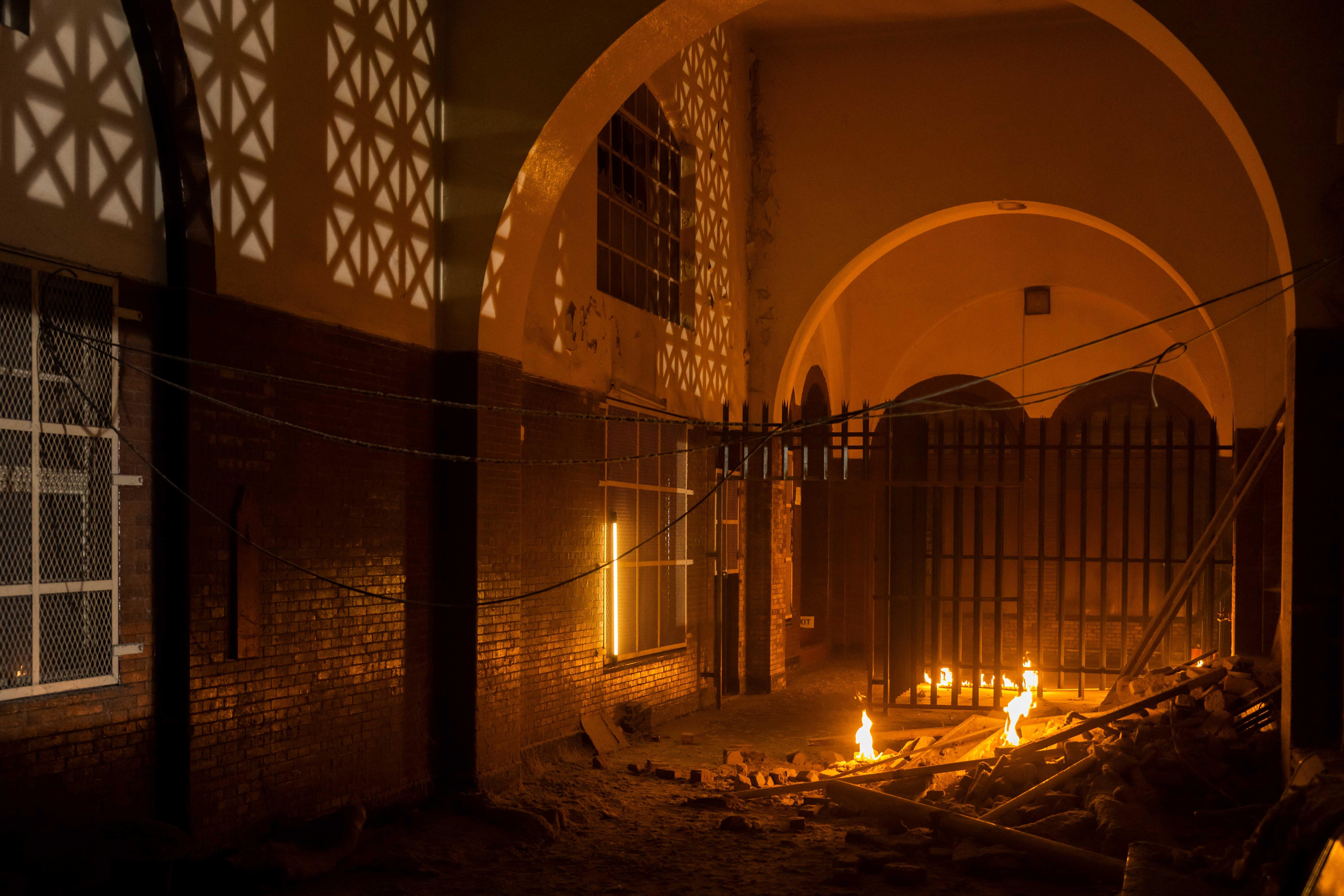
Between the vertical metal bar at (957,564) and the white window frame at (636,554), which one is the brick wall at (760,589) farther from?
the vertical metal bar at (957,564)

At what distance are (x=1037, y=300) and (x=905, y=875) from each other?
11.5 meters

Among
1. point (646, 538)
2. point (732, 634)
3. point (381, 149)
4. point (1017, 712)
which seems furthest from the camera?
point (732, 634)

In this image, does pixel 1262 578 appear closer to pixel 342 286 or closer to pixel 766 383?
pixel 766 383

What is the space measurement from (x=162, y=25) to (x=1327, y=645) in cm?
671

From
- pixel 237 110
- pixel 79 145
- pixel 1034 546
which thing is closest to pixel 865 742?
pixel 237 110

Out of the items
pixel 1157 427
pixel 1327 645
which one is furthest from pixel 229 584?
pixel 1157 427

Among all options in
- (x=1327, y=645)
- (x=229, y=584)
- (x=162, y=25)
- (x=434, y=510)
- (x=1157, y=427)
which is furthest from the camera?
(x=1157, y=427)

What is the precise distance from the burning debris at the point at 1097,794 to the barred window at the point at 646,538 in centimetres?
176

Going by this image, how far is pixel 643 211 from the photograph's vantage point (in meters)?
10.6

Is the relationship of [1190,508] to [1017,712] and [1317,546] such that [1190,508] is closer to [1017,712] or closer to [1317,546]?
[1017,712]

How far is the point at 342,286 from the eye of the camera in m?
6.41

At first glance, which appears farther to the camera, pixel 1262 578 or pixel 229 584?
pixel 1262 578

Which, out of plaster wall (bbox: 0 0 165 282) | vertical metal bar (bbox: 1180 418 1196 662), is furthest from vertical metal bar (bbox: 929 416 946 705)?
plaster wall (bbox: 0 0 165 282)

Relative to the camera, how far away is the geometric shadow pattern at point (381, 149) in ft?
21.2
